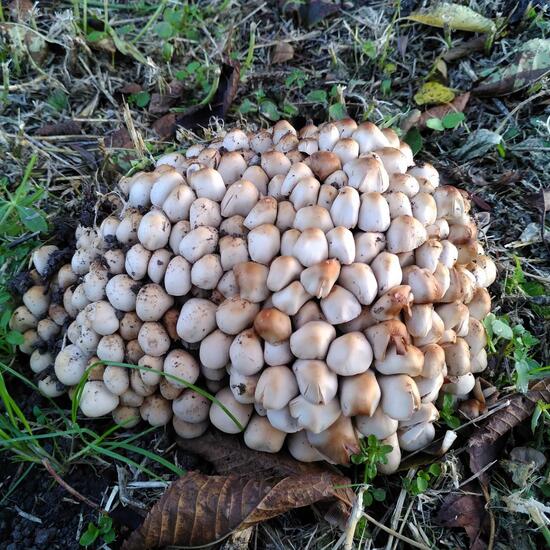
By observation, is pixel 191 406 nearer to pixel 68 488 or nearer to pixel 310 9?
pixel 68 488

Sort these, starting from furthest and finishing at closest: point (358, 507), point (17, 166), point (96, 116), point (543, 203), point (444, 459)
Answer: point (96, 116) → point (17, 166) → point (543, 203) → point (444, 459) → point (358, 507)

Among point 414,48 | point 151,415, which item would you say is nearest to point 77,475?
point 151,415

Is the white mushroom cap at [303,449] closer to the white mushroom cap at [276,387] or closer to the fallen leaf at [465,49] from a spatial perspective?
the white mushroom cap at [276,387]

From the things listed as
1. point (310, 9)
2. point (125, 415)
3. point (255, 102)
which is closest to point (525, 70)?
point (310, 9)

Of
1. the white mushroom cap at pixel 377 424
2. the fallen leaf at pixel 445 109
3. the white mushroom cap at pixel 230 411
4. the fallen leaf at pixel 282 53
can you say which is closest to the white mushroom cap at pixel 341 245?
the white mushroom cap at pixel 377 424

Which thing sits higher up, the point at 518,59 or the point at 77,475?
the point at 518,59

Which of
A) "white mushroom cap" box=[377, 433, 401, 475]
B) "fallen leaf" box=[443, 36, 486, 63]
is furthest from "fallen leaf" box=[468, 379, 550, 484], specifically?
"fallen leaf" box=[443, 36, 486, 63]

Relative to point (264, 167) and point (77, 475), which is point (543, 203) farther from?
point (77, 475)

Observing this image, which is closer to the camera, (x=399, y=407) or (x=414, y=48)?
(x=399, y=407)
